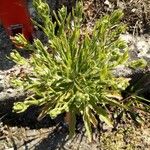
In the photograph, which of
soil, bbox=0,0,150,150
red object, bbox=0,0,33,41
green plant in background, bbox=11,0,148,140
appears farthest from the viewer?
soil, bbox=0,0,150,150

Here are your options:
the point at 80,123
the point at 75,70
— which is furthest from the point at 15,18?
the point at 80,123

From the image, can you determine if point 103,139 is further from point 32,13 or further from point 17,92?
point 32,13

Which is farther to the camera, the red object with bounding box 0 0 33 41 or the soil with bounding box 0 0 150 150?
the soil with bounding box 0 0 150 150

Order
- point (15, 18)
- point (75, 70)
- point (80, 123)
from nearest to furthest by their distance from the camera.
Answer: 1. point (75, 70)
2. point (15, 18)
3. point (80, 123)

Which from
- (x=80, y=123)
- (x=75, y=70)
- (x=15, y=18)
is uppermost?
(x=15, y=18)

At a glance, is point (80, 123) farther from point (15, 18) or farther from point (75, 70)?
point (15, 18)
